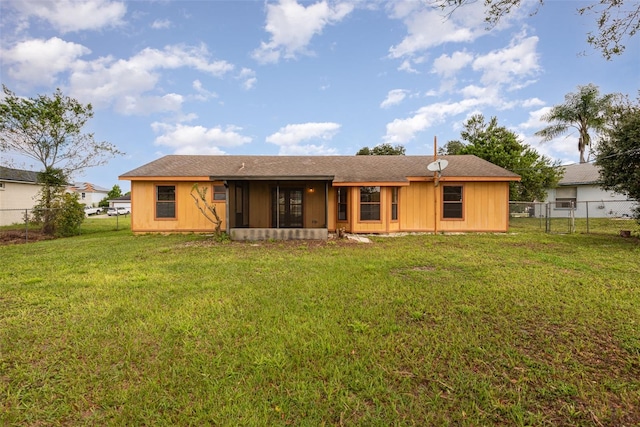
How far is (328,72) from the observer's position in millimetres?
15352

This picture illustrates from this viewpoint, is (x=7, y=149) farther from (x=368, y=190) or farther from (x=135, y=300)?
(x=368, y=190)

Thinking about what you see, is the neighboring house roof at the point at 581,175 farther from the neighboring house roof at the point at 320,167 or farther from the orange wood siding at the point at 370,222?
the orange wood siding at the point at 370,222

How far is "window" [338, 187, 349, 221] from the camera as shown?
11.8m

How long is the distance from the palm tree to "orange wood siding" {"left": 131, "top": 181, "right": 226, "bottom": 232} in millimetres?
27294

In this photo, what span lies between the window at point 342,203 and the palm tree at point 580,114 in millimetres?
22183

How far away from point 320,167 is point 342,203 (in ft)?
7.24

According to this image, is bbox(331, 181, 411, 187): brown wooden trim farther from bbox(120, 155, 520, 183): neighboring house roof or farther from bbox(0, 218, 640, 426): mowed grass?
bbox(0, 218, 640, 426): mowed grass

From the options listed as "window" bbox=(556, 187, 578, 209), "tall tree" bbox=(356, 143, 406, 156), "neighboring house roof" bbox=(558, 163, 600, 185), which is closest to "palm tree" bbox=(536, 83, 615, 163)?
"neighboring house roof" bbox=(558, 163, 600, 185)

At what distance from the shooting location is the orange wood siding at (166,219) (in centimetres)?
1152

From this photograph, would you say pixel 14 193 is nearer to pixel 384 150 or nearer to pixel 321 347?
pixel 321 347

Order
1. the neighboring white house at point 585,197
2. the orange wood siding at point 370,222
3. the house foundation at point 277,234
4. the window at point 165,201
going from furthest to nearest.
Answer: the neighboring white house at point 585,197
the window at point 165,201
the orange wood siding at point 370,222
the house foundation at point 277,234

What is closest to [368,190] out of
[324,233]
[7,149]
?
[324,233]

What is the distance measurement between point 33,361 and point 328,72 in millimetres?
16011

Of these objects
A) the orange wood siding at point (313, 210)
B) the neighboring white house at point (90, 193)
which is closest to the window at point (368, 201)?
the orange wood siding at point (313, 210)
